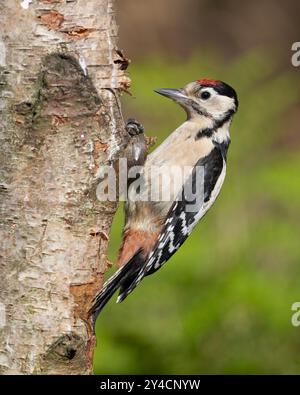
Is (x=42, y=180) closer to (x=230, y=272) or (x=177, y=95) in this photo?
(x=177, y=95)

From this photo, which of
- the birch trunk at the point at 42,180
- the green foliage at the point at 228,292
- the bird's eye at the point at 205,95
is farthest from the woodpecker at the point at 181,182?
the birch trunk at the point at 42,180

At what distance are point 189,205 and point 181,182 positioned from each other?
133mm

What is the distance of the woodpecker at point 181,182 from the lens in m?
4.53

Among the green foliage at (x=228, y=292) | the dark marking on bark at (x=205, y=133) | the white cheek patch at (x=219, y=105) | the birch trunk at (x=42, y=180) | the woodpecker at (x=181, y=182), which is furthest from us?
the green foliage at (x=228, y=292)

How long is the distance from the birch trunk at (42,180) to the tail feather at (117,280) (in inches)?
4.2

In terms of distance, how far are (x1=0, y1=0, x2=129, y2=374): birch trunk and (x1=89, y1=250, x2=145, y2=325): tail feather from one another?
0.11 meters

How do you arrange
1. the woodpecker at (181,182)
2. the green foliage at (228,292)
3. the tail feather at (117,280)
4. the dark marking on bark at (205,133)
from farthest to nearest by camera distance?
the green foliage at (228,292) < the dark marking on bark at (205,133) < the woodpecker at (181,182) < the tail feather at (117,280)

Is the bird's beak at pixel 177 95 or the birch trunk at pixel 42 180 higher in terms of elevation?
the bird's beak at pixel 177 95

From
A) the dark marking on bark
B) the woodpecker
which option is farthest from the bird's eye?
the dark marking on bark

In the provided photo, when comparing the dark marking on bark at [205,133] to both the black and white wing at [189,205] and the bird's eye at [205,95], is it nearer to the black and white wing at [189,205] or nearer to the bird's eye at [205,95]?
the black and white wing at [189,205]

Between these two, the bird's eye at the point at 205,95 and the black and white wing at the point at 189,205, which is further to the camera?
the bird's eye at the point at 205,95

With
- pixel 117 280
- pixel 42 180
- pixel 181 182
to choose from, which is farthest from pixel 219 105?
pixel 42 180

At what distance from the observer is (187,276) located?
17.6 feet
